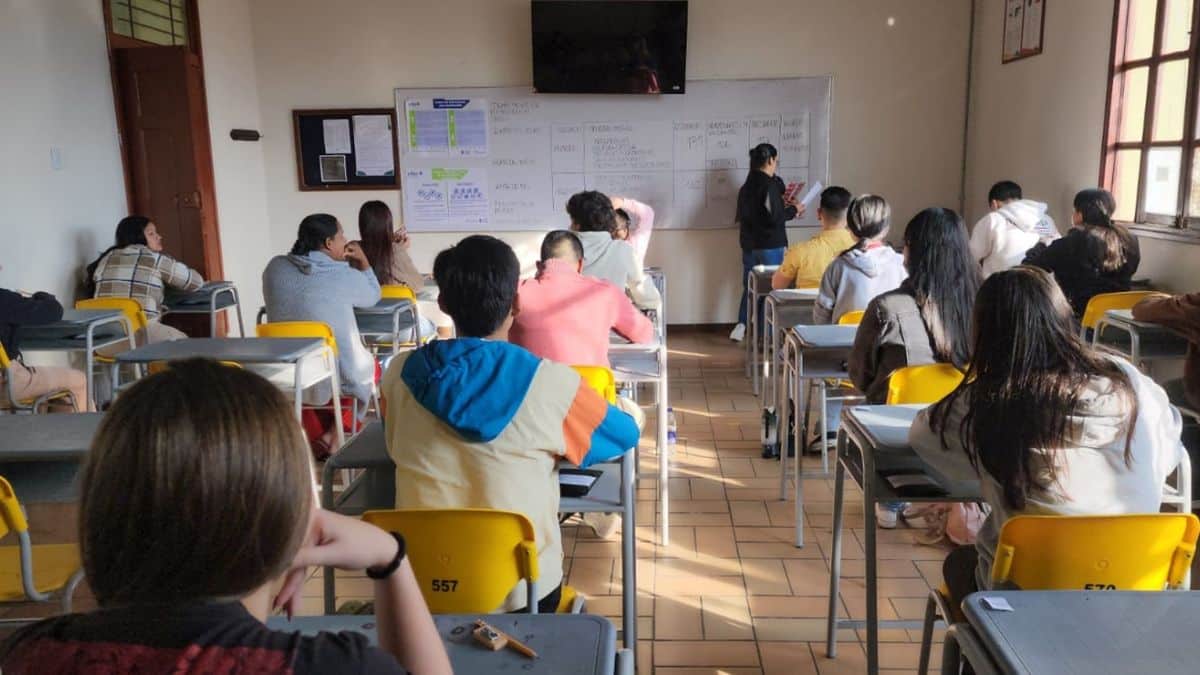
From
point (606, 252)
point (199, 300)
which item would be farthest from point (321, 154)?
point (606, 252)

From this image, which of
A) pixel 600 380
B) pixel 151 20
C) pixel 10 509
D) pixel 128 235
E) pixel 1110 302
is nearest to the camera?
pixel 10 509

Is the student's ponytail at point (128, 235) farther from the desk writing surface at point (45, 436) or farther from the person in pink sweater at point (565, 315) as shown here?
the person in pink sweater at point (565, 315)

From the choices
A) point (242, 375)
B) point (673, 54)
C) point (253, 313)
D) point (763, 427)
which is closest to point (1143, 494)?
point (242, 375)

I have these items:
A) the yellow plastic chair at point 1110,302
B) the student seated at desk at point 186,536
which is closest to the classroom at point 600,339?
the student seated at desk at point 186,536

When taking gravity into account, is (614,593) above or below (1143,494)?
below

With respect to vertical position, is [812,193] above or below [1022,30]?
below

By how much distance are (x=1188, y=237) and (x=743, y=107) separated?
331 centimetres

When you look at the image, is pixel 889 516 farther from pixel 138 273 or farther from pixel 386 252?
pixel 138 273

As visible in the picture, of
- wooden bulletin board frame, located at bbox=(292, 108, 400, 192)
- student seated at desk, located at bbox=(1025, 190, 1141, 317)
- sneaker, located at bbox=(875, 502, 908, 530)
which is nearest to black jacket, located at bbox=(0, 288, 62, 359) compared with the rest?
sneaker, located at bbox=(875, 502, 908, 530)

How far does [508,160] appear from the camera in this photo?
6648 millimetres

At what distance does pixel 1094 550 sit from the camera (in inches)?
55.5

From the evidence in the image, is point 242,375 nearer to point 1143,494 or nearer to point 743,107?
point 1143,494

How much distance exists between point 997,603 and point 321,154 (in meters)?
6.51

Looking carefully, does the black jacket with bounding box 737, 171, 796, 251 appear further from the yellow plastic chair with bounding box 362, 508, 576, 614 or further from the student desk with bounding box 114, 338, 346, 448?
the yellow plastic chair with bounding box 362, 508, 576, 614
